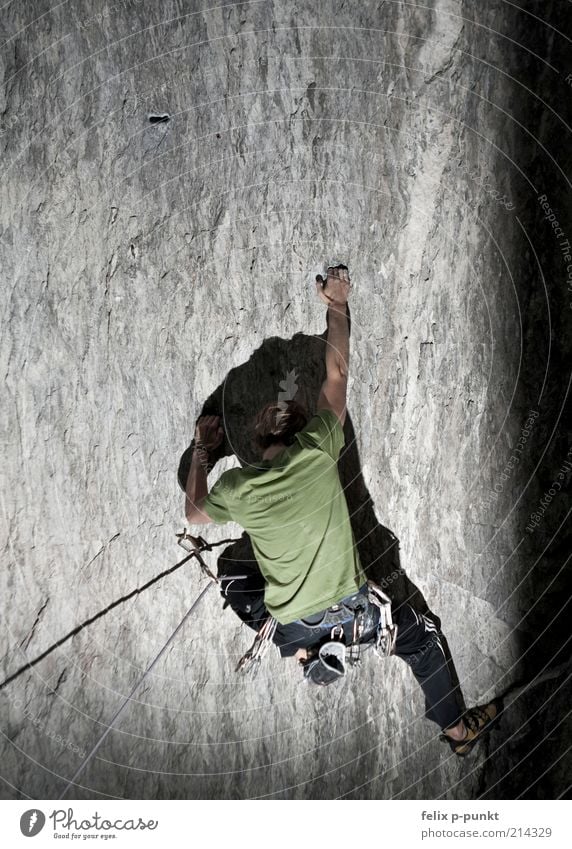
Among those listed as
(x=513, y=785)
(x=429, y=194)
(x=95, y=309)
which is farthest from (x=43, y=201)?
(x=513, y=785)

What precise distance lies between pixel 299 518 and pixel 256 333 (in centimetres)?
65

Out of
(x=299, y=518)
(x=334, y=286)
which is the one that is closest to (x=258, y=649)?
(x=299, y=518)

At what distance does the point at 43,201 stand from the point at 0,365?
52 centimetres

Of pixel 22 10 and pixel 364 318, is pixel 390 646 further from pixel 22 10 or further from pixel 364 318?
pixel 22 10

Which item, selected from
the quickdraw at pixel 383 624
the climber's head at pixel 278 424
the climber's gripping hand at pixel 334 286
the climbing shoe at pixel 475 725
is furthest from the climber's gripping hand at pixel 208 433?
the climbing shoe at pixel 475 725

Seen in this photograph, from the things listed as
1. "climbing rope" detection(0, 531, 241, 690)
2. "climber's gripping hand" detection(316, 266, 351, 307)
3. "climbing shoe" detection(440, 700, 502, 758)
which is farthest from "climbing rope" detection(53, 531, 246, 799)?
"climbing shoe" detection(440, 700, 502, 758)

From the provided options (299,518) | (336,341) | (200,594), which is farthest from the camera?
(200,594)

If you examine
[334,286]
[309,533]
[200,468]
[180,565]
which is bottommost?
[180,565]

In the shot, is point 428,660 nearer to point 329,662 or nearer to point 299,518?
point 329,662

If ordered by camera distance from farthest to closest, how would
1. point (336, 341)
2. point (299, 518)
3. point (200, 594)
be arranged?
point (200, 594) → point (336, 341) → point (299, 518)

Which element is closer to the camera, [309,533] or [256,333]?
[309,533]

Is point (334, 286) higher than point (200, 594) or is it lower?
higher

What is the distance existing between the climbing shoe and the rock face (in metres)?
0.07

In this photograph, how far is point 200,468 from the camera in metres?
2.63
